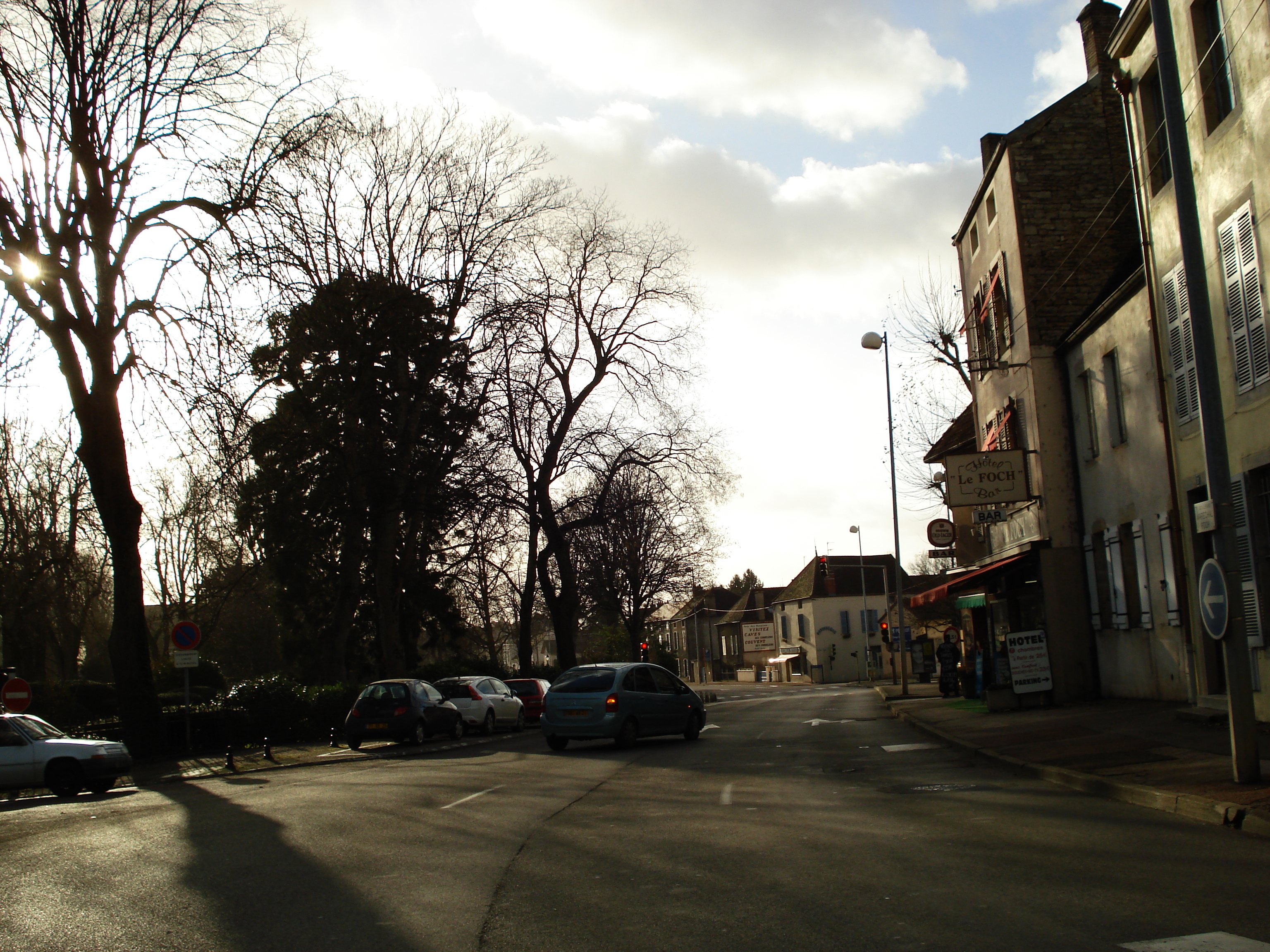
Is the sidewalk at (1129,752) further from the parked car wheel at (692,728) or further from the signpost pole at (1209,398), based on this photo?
the parked car wheel at (692,728)

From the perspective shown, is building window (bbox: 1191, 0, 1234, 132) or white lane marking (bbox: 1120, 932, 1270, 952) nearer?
white lane marking (bbox: 1120, 932, 1270, 952)

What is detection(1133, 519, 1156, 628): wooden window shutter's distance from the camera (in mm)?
18672

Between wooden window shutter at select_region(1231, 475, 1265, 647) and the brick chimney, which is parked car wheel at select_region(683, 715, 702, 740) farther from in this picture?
the brick chimney

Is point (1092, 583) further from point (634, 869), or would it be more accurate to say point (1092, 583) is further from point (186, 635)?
point (186, 635)

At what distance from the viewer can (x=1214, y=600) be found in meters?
9.64

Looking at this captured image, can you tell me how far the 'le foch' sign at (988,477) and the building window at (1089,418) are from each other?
1.42m

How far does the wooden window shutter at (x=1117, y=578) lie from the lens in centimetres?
1983

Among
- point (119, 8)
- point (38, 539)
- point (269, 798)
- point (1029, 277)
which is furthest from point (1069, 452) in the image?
point (38, 539)

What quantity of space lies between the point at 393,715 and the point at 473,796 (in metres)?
10.7

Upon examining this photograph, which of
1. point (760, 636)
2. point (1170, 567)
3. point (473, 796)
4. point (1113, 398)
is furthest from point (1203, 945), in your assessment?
point (760, 636)

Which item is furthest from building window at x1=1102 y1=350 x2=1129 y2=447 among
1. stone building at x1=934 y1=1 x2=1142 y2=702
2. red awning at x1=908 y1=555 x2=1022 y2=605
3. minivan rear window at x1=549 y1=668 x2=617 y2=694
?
minivan rear window at x1=549 y1=668 x2=617 y2=694

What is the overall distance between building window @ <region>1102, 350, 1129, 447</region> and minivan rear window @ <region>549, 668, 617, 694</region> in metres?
10.5

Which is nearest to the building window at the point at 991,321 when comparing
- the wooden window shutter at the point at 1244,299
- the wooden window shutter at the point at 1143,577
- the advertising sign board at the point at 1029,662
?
the wooden window shutter at the point at 1143,577

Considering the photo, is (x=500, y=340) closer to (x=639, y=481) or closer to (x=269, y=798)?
(x=639, y=481)
